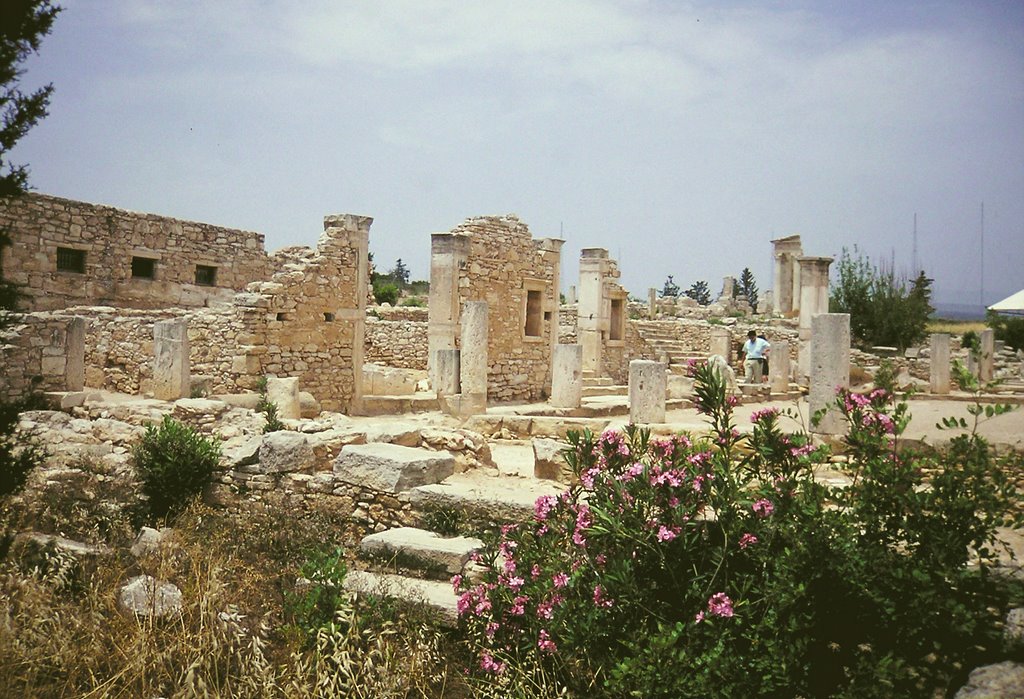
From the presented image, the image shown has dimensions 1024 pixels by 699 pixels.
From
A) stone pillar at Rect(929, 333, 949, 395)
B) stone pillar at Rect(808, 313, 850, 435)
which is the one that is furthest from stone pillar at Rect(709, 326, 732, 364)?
stone pillar at Rect(808, 313, 850, 435)

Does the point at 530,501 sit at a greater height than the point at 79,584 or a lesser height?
greater

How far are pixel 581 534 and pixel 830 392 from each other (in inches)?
313

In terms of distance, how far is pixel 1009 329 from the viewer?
32531 millimetres

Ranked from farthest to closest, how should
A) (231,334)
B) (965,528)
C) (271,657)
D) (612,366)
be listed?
1. (612,366)
2. (231,334)
3. (271,657)
4. (965,528)

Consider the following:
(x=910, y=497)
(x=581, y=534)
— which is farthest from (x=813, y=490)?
(x=581, y=534)

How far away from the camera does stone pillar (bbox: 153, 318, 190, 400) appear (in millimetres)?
13578

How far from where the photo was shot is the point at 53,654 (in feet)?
14.2

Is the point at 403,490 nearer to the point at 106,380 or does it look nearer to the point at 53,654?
the point at 53,654

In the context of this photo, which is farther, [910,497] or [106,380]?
[106,380]

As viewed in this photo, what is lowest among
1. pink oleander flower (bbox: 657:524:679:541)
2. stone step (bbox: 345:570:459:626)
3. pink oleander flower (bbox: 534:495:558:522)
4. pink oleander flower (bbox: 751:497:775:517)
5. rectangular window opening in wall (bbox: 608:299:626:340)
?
stone step (bbox: 345:570:459:626)

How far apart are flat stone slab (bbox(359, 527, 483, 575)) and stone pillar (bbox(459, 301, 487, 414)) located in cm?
993

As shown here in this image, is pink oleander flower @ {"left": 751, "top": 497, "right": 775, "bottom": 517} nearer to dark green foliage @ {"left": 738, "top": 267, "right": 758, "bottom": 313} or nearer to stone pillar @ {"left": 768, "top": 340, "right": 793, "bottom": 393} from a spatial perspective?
stone pillar @ {"left": 768, "top": 340, "right": 793, "bottom": 393}

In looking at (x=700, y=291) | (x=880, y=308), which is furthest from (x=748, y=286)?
(x=880, y=308)

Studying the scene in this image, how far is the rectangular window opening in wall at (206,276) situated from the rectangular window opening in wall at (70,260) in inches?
112
